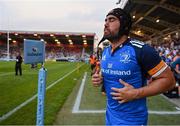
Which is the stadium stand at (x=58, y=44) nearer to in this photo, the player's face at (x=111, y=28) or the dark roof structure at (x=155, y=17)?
the dark roof structure at (x=155, y=17)

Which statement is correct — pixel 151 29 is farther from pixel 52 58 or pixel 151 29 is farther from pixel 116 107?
pixel 116 107

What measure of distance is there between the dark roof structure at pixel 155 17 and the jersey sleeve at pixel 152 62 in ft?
88.2

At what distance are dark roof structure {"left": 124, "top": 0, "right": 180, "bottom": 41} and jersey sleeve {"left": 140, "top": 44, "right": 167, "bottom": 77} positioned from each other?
2689 cm

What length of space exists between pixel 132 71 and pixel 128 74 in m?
0.05

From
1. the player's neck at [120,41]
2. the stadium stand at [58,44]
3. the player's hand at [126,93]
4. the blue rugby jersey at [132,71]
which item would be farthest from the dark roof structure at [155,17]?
the player's hand at [126,93]

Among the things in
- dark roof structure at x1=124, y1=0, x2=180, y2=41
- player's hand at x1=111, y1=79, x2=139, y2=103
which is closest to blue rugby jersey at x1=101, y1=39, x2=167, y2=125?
player's hand at x1=111, y1=79, x2=139, y2=103

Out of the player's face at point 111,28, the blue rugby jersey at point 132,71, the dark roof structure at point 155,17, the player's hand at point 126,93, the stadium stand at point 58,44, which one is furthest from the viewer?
the stadium stand at point 58,44

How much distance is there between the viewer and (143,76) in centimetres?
358

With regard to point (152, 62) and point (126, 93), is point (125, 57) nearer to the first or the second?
point (152, 62)

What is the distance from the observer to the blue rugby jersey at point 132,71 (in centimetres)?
344

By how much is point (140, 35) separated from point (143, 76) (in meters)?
60.7

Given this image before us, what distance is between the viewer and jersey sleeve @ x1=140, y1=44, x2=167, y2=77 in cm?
342

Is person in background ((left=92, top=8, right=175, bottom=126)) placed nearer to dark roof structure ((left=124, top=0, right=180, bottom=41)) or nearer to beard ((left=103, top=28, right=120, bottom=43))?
beard ((left=103, top=28, right=120, bottom=43))

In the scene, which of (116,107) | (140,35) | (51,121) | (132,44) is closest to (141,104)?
(116,107)
